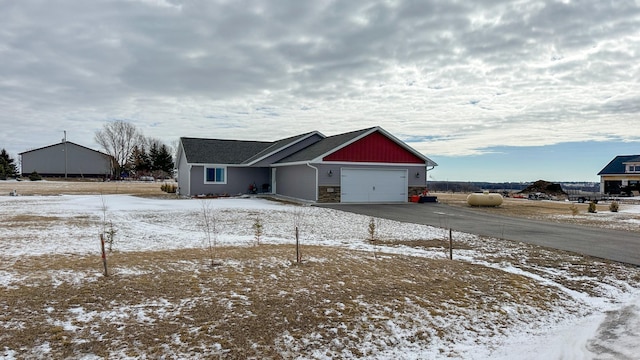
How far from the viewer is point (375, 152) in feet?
83.1

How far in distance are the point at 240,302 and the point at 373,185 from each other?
19801 millimetres

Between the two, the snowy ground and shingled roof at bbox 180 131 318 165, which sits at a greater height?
shingled roof at bbox 180 131 318 165

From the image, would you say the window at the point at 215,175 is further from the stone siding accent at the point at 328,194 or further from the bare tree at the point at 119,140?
the bare tree at the point at 119,140

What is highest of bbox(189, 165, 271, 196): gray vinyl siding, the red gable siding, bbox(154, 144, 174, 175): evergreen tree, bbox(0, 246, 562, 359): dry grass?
bbox(154, 144, 174, 175): evergreen tree

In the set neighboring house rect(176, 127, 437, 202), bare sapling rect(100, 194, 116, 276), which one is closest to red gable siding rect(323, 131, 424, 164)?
Result: neighboring house rect(176, 127, 437, 202)

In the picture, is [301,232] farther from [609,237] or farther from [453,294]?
[609,237]

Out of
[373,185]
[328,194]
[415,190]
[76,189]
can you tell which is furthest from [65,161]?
[415,190]

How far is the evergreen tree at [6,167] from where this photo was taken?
61391mm

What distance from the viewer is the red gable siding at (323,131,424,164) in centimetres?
2453

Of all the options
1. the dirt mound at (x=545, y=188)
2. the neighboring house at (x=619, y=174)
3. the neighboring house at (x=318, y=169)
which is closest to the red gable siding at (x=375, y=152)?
the neighboring house at (x=318, y=169)

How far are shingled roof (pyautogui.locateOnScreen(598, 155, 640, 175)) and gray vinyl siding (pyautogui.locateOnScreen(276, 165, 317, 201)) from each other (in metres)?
46.2

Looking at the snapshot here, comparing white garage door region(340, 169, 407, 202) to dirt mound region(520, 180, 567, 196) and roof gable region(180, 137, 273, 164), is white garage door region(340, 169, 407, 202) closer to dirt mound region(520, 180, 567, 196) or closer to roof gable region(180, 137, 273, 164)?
roof gable region(180, 137, 273, 164)

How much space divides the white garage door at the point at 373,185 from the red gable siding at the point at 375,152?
0.71 m

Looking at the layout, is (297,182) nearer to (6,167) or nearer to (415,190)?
(415,190)
